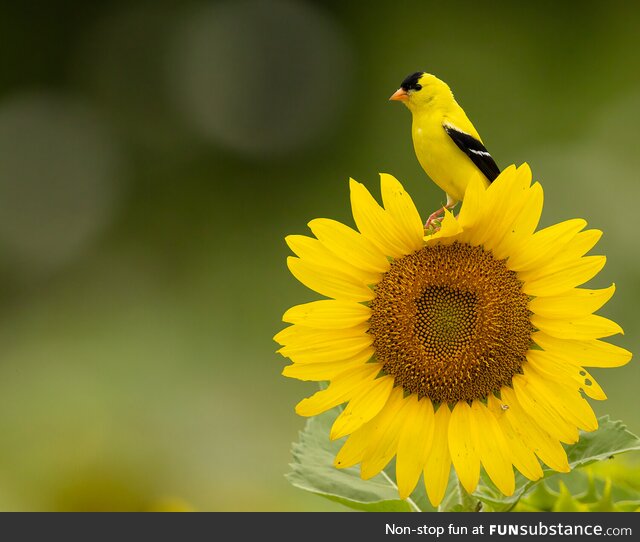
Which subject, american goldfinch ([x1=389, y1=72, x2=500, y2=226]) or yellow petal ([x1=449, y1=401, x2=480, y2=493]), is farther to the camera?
american goldfinch ([x1=389, y1=72, x2=500, y2=226])

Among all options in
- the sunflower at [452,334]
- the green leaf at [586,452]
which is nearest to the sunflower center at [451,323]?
the sunflower at [452,334]

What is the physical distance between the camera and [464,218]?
0.91 meters

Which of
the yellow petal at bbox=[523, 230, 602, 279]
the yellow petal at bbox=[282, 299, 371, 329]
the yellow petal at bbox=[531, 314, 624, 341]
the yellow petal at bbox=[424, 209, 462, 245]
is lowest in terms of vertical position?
the yellow petal at bbox=[531, 314, 624, 341]

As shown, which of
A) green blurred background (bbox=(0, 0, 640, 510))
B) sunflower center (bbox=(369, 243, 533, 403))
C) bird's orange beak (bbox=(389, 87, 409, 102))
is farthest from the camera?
green blurred background (bbox=(0, 0, 640, 510))

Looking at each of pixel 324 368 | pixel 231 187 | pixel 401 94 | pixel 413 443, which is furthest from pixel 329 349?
pixel 231 187

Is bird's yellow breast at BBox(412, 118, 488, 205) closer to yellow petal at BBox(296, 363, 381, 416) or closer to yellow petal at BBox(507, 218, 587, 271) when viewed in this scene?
yellow petal at BBox(507, 218, 587, 271)

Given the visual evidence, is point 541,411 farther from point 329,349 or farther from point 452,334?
point 329,349

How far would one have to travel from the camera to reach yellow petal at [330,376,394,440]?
921 millimetres

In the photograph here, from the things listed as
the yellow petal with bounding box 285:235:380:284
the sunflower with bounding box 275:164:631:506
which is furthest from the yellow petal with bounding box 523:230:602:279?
the yellow petal with bounding box 285:235:380:284

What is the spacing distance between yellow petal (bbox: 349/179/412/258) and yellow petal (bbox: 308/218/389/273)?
0.01 metres

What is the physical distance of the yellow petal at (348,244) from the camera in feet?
2.99

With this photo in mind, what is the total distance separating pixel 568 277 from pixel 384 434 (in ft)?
0.88
